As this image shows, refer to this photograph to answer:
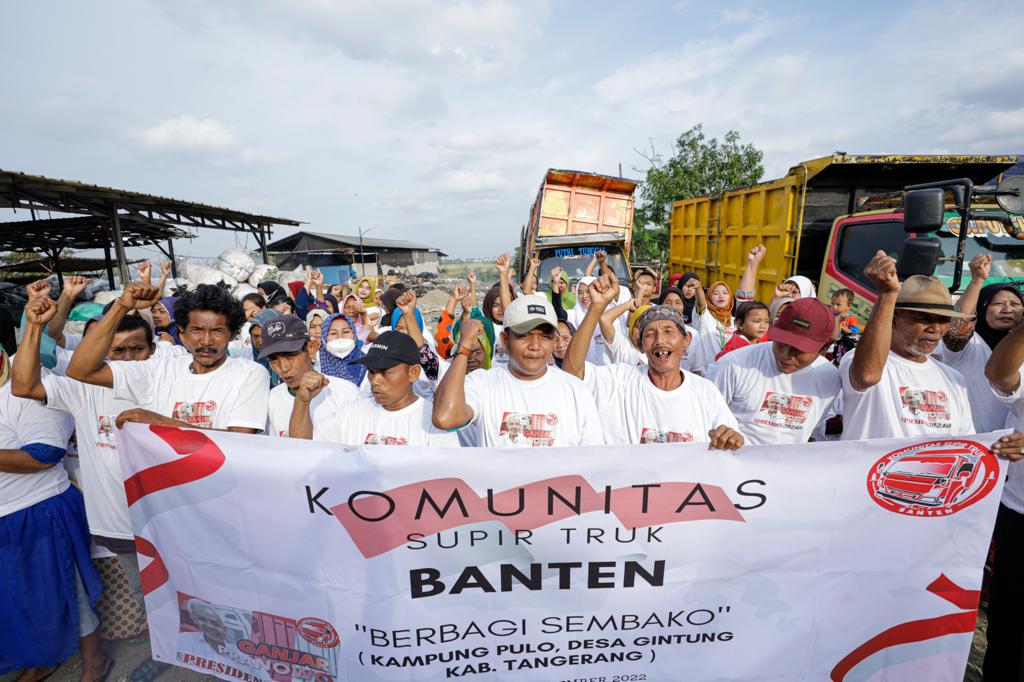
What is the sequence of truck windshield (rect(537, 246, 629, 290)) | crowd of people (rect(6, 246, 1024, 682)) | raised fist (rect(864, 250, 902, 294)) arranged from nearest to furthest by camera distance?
raised fist (rect(864, 250, 902, 294)) → crowd of people (rect(6, 246, 1024, 682)) → truck windshield (rect(537, 246, 629, 290))

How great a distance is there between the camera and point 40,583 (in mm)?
2824

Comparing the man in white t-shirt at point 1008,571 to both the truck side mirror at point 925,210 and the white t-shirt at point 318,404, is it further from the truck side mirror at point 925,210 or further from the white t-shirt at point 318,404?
the white t-shirt at point 318,404

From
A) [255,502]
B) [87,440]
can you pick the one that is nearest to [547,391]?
[255,502]

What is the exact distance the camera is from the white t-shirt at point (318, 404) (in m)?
2.78

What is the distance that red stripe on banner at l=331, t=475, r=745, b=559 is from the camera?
228cm

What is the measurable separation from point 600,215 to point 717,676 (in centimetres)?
1107

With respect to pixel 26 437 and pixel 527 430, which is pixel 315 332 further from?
pixel 527 430

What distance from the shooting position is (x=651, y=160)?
2331cm

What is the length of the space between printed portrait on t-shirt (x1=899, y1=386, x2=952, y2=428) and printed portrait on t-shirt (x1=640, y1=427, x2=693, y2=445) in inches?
48.1

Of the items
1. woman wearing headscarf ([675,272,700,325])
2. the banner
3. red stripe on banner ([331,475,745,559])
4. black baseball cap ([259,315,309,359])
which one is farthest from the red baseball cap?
woman wearing headscarf ([675,272,700,325])

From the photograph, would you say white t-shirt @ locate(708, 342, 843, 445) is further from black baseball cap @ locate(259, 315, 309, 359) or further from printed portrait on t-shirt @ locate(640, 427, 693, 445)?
black baseball cap @ locate(259, 315, 309, 359)

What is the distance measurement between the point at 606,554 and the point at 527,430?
72 centimetres

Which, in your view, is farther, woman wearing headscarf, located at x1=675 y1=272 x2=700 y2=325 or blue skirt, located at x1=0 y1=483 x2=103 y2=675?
woman wearing headscarf, located at x1=675 y1=272 x2=700 y2=325

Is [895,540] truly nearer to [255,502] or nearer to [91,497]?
[255,502]
